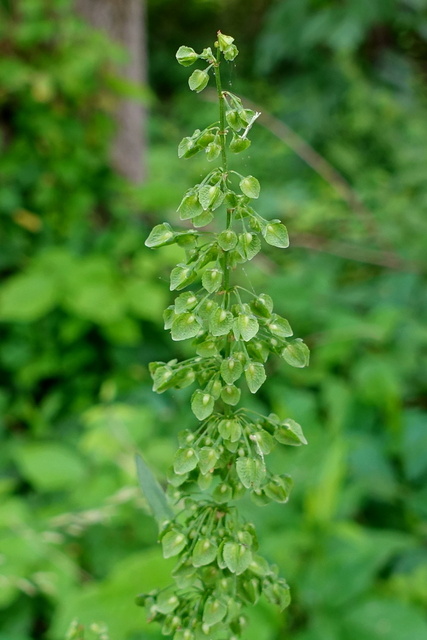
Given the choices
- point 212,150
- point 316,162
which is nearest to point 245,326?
point 212,150

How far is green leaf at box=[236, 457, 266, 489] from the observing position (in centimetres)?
53

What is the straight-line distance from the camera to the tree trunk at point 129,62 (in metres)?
3.64

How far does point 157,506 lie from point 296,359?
212 millimetres

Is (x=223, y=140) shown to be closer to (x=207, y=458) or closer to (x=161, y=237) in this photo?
(x=161, y=237)

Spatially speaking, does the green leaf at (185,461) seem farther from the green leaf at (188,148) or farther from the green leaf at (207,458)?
the green leaf at (188,148)

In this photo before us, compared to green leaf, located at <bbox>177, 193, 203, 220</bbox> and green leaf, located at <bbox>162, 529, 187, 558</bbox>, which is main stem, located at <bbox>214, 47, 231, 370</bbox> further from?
green leaf, located at <bbox>162, 529, 187, 558</bbox>

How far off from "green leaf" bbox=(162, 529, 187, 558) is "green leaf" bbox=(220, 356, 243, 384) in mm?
133

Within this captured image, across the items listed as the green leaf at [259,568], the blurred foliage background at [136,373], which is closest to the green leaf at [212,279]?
the green leaf at [259,568]

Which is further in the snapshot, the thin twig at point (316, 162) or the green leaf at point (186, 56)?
the thin twig at point (316, 162)

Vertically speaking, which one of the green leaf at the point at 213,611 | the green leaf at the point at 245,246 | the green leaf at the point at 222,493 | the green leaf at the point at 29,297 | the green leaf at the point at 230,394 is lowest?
the green leaf at the point at 213,611

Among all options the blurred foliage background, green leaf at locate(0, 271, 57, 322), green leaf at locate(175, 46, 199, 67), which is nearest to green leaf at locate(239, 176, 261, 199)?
green leaf at locate(175, 46, 199, 67)

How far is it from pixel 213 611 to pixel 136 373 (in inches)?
102

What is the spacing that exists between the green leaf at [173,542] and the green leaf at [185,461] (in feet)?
0.19

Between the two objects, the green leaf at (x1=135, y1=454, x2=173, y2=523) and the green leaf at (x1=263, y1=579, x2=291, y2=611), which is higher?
the green leaf at (x1=135, y1=454, x2=173, y2=523)
